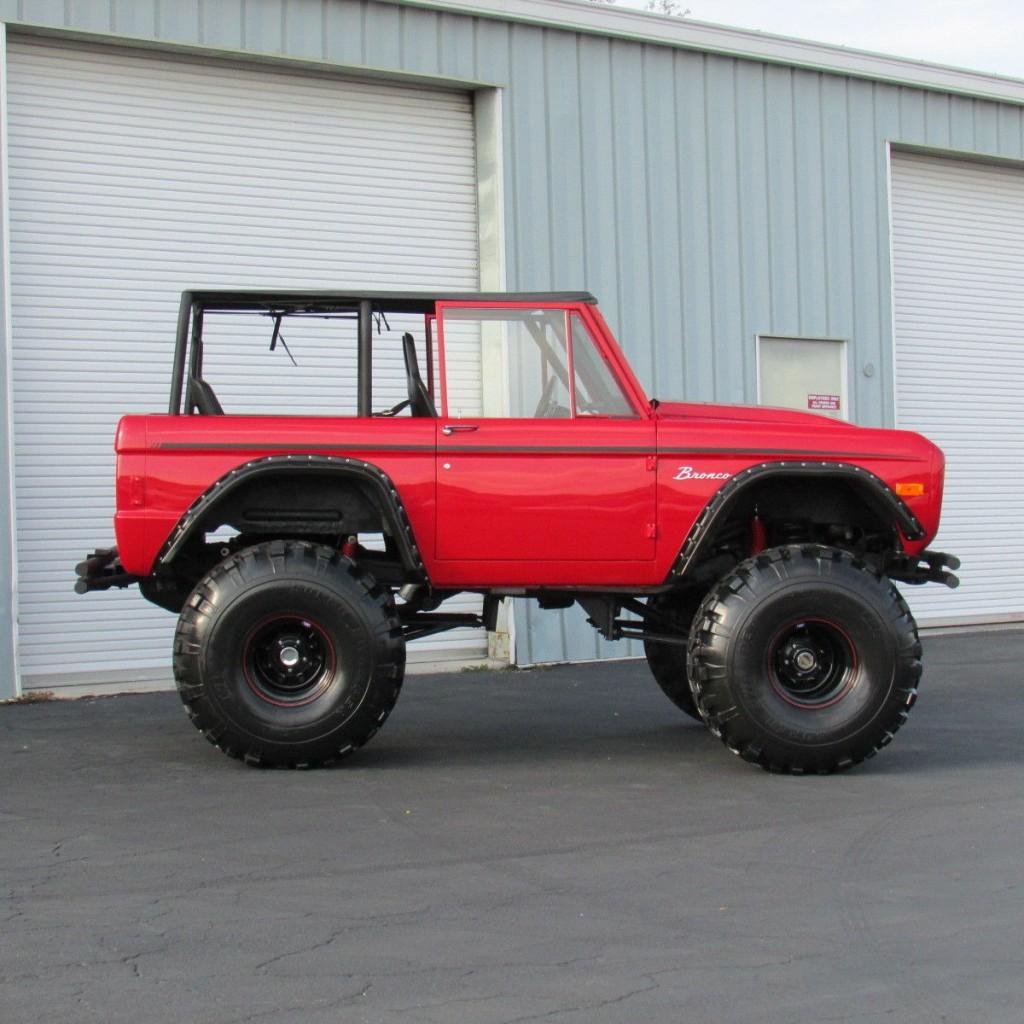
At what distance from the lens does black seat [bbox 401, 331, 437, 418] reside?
296 inches

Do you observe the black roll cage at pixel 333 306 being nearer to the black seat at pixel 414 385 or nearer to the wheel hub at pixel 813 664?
the black seat at pixel 414 385

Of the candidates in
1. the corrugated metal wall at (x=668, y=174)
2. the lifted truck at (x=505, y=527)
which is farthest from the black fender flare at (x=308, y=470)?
the corrugated metal wall at (x=668, y=174)

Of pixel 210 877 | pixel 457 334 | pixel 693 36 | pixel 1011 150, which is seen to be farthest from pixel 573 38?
pixel 210 877

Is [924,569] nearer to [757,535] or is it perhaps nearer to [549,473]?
[757,535]

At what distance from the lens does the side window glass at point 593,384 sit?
24.2 feet

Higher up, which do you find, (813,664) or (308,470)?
(308,470)

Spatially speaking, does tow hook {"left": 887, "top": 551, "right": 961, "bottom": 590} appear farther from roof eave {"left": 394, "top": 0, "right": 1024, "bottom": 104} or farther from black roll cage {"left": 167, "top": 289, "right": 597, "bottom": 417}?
roof eave {"left": 394, "top": 0, "right": 1024, "bottom": 104}

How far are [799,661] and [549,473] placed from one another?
1.47 meters

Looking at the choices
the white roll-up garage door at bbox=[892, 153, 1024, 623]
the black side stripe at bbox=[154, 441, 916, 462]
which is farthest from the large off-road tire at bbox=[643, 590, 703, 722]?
the white roll-up garage door at bbox=[892, 153, 1024, 623]

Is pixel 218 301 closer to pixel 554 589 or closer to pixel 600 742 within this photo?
pixel 554 589

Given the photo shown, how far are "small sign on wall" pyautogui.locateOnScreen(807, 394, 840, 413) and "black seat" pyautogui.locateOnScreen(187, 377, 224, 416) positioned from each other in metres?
7.70

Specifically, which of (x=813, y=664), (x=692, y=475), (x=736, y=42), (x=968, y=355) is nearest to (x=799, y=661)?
(x=813, y=664)

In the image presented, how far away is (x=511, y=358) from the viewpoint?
7.49 meters

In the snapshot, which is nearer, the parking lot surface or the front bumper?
the parking lot surface
